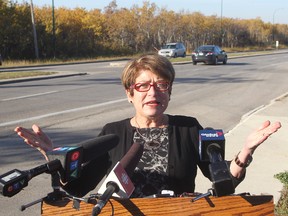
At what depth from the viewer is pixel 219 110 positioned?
11.4m

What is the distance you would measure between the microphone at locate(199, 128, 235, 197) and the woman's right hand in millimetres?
732

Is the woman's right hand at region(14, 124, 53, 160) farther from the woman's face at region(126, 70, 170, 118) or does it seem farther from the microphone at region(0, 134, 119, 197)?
the woman's face at region(126, 70, 170, 118)

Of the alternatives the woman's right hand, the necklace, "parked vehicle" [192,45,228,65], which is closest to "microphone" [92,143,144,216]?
the woman's right hand

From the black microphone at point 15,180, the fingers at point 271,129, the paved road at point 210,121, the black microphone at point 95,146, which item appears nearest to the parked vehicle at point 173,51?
the paved road at point 210,121

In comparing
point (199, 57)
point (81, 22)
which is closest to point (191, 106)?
point (199, 57)

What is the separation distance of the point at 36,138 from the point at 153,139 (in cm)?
73

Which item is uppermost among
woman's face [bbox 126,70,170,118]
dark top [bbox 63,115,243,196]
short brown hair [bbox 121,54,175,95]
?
short brown hair [bbox 121,54,175,95]

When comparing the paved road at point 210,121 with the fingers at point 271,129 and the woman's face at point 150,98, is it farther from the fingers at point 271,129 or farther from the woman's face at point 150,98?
the fingers at point 271,129

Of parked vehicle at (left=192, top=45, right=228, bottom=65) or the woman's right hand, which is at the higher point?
the woman's right hand

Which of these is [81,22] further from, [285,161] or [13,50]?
[285,161]

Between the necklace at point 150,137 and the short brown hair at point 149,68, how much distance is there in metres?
0.24

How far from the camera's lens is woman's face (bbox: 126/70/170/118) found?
248 centimetres

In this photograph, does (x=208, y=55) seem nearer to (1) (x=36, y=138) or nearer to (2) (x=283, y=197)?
(2) (x=283, y=197)

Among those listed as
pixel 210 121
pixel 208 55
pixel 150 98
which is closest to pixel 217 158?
pixel 150 98
